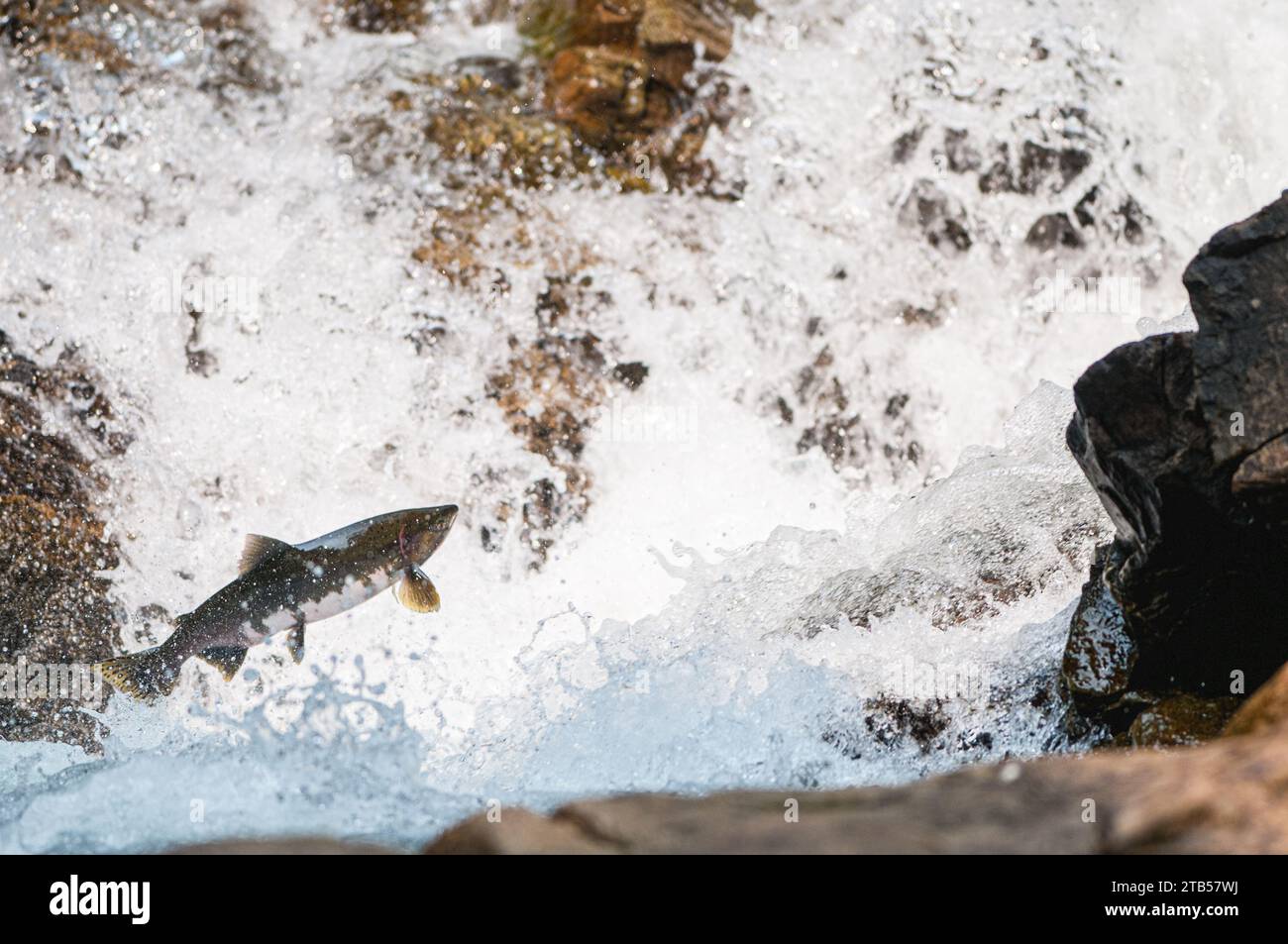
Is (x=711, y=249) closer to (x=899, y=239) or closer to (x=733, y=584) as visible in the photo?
(x=899, y=239)

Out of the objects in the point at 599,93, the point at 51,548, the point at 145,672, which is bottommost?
the point at 145,672

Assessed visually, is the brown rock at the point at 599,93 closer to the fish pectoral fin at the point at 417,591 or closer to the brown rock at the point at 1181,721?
the fish pectoral fin at the point at 417,591

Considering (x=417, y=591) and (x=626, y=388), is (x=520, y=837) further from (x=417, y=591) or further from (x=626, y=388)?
(x=626, y=388)

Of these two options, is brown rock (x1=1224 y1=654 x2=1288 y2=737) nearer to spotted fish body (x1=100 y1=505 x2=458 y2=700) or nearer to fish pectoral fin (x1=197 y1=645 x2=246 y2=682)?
spotted fish body (x1=100 y1=505 x2=458 y2=700)

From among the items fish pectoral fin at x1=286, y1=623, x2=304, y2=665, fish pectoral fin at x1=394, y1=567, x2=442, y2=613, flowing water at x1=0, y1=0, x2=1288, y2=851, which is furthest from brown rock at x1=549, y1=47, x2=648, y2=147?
fish pectoral fin at x1=286, y1=623, x2=304, y2=665

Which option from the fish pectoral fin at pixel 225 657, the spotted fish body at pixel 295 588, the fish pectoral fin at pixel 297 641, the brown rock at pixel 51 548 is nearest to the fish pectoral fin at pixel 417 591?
the spotted fish body at pixel 295 588

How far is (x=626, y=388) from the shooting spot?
553 centimetres

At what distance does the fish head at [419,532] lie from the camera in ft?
12.6

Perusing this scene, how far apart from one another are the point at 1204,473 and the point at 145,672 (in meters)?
3.43

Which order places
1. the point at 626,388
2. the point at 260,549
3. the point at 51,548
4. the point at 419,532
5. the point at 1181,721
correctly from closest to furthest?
1. the point at 1181,721
2. the point at 260,549
3. the point at 419,532
4. the point at 51,548
5. the point at 626,388

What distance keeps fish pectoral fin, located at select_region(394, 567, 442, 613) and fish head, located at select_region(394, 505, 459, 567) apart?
0.05 meters

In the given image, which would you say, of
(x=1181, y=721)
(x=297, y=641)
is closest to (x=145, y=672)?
(x=297, y=641)

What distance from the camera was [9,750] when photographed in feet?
14.6

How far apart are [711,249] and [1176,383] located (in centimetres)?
315
